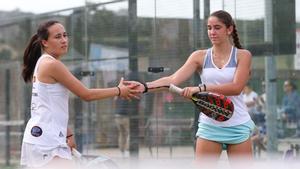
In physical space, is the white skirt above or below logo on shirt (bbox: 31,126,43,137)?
below

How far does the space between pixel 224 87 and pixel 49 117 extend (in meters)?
1.39

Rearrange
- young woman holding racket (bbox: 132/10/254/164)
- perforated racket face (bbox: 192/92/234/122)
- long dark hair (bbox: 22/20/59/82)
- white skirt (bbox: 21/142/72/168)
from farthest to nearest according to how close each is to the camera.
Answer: young woman holding racket (bbox: 132/10/254/164) → perforated racket face (bbox: 192/92/234/122) → long dark hair (bbox: 22/20/59/82) → white skirt (bbox: 21/142/72/168)

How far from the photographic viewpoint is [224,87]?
6473 mm

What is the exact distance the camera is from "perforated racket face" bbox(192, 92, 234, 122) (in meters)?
6.42

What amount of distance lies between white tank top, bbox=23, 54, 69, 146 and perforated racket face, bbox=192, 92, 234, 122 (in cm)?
111

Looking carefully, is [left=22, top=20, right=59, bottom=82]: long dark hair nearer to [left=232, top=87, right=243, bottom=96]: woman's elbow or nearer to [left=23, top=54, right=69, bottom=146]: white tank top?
[left=23, top=54, right=69, bottom=146]: white tank top

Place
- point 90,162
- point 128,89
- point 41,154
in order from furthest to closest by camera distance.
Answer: point 90,162, point 128,89, point 41,154

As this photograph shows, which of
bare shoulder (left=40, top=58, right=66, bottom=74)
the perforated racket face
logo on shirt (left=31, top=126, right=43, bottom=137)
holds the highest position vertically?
bare shoulder (left=40, top=58, right=66, bottom=74)

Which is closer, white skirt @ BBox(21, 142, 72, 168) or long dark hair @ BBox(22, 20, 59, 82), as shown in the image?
white skirt @ BBox(21, 142, 72, 168)

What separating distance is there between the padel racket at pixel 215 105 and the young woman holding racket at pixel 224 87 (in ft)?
0.15

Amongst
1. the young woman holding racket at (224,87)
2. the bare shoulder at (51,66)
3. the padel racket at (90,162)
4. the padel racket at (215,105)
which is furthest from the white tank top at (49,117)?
the padel racket at (215,105)

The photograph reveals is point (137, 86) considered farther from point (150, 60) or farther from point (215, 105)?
point (150, 60)

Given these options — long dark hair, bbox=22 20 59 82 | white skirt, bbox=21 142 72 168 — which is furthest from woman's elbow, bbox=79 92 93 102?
long dark hair, bbox=22 20 59 82

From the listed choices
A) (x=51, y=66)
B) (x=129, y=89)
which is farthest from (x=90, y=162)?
(x=51, y=66)
